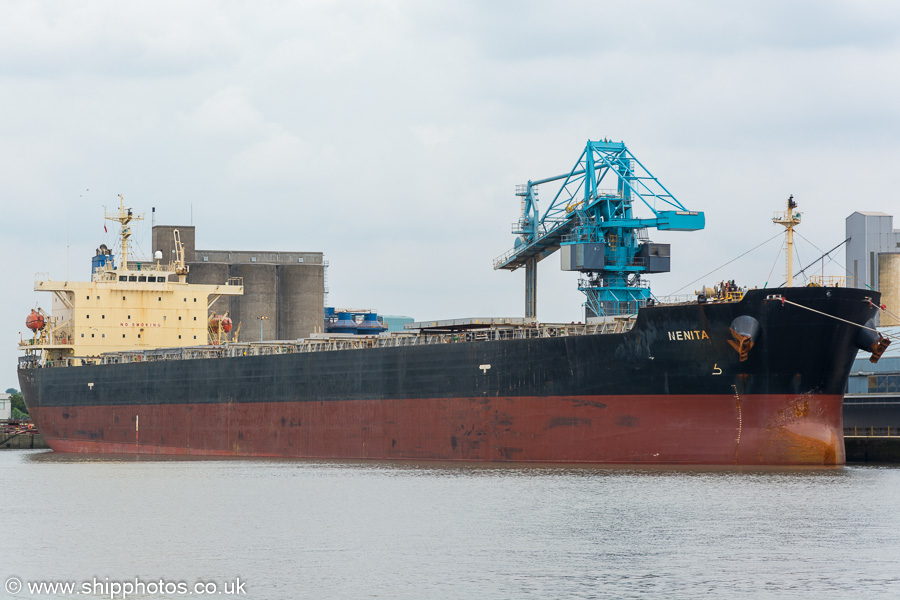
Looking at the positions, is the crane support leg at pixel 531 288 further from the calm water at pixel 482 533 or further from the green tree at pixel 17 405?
the green tree at pixel 17 405

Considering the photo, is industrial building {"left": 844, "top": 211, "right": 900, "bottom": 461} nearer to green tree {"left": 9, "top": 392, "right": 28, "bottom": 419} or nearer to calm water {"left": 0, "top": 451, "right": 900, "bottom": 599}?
calm water {"left": 0, "top": 451, "right": 900, "bottom": 599}

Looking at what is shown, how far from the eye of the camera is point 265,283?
226ft

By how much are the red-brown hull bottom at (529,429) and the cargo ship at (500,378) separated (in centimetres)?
5

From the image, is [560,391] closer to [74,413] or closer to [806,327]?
[806,327]

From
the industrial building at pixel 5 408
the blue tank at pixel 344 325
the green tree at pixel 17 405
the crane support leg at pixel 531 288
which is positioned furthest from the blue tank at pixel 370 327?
the green tree at pixel 17 405

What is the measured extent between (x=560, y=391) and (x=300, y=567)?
46.3ft

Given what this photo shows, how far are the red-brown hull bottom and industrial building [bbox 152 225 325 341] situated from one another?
27.3 metres

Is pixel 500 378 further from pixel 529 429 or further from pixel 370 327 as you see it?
pixel 370 327

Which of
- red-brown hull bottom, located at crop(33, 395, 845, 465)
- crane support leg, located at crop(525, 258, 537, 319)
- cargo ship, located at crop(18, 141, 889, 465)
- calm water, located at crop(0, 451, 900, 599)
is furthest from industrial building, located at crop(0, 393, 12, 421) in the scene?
calm water, located at crop(0, 451, 900, 599)

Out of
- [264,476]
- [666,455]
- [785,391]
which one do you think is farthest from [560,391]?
[264,476]

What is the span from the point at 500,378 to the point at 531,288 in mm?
17411

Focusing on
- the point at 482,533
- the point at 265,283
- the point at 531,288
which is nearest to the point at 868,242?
the point at 531,288

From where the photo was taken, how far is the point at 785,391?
27.8 m

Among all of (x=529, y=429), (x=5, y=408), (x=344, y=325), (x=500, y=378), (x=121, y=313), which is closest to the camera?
(x=529, y=429)
